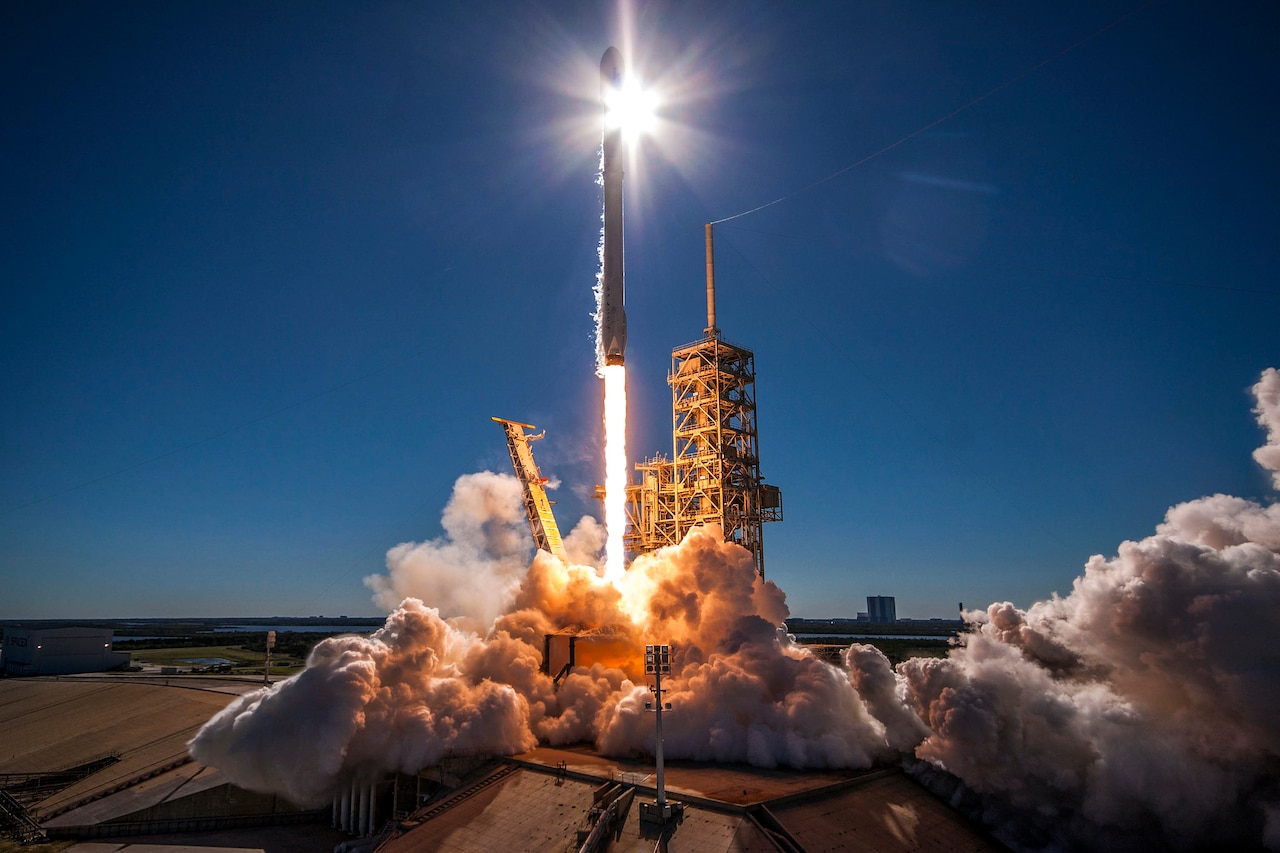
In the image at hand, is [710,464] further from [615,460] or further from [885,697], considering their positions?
[885,697]

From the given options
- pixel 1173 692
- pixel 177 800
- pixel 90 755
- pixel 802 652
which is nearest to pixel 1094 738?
pixel 1173 692

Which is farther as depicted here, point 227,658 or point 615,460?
point 227,658

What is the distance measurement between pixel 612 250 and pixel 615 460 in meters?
11.8

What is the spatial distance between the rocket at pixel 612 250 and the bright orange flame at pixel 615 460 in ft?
4.50

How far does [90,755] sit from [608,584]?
35.2m

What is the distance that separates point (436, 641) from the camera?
36.2 meters

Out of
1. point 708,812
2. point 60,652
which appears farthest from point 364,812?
point 60,652

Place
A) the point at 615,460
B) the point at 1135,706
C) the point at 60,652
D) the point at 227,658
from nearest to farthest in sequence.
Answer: the point at 1135,706 → the point at 615,460 → the point at 60,652 → the point at 227,658

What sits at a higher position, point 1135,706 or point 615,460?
point 615,460

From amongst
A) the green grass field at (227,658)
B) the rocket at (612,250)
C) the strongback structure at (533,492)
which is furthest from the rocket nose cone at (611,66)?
the green grass field at (227,658)

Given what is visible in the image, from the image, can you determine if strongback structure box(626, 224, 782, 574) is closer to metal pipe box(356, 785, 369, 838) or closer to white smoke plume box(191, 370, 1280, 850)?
white smoke plume box(191, 370, 1280, 850)

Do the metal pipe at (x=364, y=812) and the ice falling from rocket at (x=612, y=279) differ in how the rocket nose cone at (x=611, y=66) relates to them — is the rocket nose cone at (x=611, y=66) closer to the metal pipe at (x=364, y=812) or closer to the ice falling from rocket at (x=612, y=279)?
the ice falling from rocket at (x=612, y=279)

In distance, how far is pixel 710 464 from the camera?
46.7 meters

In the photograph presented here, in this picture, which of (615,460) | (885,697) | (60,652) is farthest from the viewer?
(60,652)
